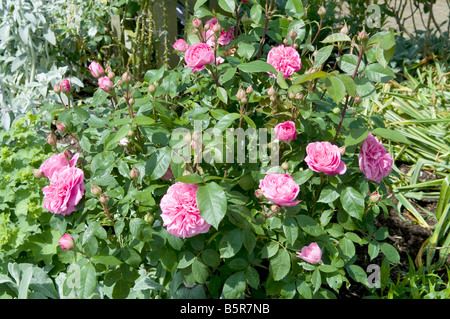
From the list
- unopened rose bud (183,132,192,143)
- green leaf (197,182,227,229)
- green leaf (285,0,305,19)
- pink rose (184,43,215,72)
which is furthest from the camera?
green leaf (285,0,305,19)

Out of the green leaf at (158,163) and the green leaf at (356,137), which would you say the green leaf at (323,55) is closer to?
the green leaf at (356,137)

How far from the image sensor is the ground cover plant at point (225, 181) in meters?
1.28

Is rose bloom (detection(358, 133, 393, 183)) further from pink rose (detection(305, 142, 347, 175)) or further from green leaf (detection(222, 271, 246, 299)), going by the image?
green leaf (detection(222, 271, 246, 299))

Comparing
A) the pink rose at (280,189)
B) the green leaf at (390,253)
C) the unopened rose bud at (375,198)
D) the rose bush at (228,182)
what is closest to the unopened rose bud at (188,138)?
the rose bush at (228,182)

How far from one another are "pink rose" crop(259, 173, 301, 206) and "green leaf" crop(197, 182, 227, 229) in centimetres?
13

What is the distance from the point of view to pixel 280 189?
3.97ft

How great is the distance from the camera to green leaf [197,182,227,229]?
1127 mm

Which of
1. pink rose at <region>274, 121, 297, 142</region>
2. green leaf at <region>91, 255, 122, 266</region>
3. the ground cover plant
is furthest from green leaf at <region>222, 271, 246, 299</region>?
pink rose at <region>274, 121, 297, 142</region>

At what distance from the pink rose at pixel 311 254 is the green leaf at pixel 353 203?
14cm

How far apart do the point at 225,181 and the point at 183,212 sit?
0.21 metres

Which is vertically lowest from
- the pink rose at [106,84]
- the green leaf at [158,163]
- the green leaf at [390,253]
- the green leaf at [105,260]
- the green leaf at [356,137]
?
the green leaf at [390,253]

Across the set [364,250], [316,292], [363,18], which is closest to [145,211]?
[316,292]

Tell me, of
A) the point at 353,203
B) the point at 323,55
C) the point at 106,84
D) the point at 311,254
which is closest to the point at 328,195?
the point at 353,203
